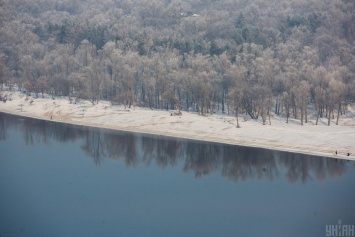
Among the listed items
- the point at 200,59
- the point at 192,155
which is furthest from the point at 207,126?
the point at 200,59

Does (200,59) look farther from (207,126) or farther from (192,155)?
(192,155)

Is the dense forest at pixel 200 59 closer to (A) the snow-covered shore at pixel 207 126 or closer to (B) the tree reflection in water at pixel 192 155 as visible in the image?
(A) the snow-covered shore at pixel 207 126

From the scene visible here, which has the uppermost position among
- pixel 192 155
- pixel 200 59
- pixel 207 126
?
pixel 200 59

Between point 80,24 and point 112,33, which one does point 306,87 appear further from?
point 80,24

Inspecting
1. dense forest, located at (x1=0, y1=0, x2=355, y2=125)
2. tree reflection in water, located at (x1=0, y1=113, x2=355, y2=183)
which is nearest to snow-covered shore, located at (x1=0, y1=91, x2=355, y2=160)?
tree reflection in water, located at (x1=0, y1=113, x2=355, y2=183)

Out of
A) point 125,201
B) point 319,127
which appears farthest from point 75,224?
point 319,127

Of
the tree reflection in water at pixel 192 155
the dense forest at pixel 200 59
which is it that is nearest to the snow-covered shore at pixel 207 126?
the tree reflection in water at pixel 192 155
